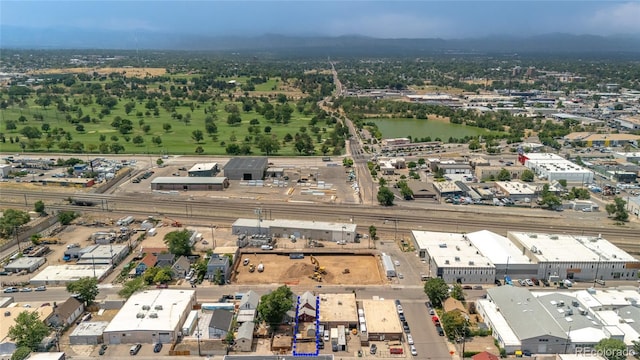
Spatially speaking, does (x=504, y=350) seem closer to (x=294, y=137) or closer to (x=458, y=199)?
(x=458, y=199)

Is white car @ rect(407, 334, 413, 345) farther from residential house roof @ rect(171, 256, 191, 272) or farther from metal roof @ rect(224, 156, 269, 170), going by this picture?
metal roof @ rect(224, 156, 269, 170)

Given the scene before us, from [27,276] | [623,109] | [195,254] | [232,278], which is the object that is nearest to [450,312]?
[232,278]

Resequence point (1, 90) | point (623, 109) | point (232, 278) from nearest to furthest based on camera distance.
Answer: point (232, 278)
point (623, 109)
point (1, 90)

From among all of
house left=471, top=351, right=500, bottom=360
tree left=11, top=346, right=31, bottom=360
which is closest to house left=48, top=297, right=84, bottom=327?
tree left=11, top=346, right=31, bottom=360

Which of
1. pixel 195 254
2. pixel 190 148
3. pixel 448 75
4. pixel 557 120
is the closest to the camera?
pixel 195 254

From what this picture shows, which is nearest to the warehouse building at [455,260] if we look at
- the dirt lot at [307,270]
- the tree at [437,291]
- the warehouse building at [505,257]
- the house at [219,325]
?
the warehouse building at [505,257]

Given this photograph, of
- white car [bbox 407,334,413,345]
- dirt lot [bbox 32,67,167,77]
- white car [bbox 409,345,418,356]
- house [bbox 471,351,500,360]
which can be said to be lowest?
white car [bbox 409,345,418,356]
